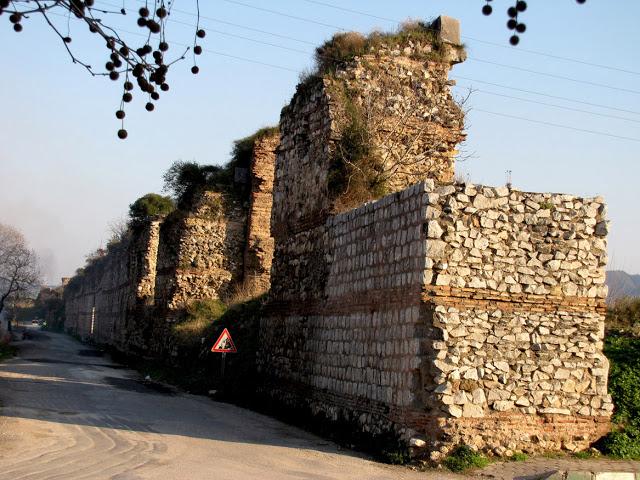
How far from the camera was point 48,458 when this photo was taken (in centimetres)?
1134

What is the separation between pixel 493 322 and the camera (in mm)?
12742

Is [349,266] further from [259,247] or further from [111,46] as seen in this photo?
[259,247]

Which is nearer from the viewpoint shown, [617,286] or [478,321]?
[478,321]

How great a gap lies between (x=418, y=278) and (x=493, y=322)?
1249 millimetres

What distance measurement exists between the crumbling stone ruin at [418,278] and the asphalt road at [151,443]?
3.48 ft

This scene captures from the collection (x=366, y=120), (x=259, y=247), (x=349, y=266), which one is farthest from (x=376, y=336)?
(x=259, y=247)

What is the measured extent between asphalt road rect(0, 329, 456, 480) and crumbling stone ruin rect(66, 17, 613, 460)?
1060 mm

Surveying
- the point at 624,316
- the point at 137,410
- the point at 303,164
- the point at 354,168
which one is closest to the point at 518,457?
the point at 624,316

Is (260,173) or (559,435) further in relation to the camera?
(260,173)

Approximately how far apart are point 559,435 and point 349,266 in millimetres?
4877

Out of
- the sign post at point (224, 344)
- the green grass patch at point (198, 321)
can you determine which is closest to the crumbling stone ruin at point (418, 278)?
the sign post at point (224, 344)

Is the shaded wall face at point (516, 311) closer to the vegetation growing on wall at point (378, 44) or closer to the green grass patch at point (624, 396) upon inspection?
the green grass patch at point (624, 396)

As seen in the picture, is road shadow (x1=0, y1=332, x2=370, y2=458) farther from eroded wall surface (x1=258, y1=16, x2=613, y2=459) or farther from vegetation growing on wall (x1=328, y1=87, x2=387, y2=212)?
vegetation growing on wall (x1=328, y1=87, x2=387, y2=212)

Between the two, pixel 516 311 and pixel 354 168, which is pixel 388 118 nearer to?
pixel 354 168
